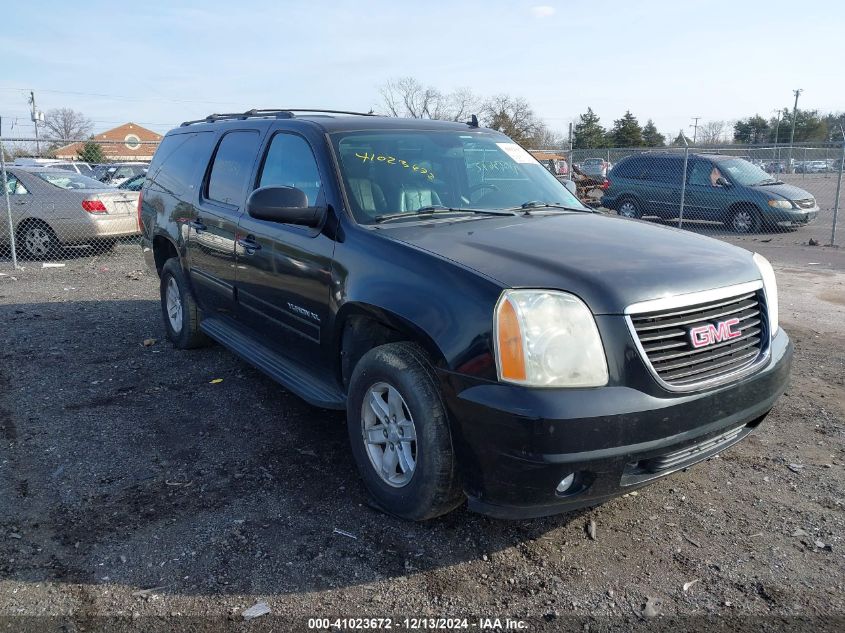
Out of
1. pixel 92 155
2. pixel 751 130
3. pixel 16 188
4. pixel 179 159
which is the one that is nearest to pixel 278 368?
pixel 179 159

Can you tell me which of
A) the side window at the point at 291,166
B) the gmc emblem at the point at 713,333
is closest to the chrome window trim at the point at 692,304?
the gmc emblem at the point at 713,333

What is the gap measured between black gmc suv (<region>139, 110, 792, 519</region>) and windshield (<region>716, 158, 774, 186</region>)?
1175 centimetres

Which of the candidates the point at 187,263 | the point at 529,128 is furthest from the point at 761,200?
the point at 529,128

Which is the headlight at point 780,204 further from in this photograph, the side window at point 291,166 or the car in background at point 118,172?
the car in background at point 118,172

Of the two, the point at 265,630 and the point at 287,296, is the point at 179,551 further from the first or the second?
the point at 287,296

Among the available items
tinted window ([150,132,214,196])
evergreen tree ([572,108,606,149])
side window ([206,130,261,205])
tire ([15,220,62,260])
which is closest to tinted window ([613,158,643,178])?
tire ([15,220,62,260])

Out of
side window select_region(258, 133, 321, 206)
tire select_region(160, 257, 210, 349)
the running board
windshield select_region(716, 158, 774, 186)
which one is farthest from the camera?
windshield select_region(716, 158, 774, 186)

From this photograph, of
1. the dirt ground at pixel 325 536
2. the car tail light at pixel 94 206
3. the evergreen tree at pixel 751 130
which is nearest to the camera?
the dirt ground at pixel 325 536

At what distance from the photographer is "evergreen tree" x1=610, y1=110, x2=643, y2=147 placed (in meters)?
51.7

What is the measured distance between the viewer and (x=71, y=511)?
341cm

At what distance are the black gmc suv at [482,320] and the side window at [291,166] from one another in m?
0.01

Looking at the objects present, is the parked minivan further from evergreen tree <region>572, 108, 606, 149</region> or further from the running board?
evergreen tree <region>572, 108, 606, 149</region>

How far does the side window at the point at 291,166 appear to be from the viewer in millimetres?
3998

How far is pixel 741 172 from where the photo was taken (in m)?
15.0
